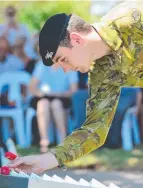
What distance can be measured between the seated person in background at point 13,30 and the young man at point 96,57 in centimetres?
418

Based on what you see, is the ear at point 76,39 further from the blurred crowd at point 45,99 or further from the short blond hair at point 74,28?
the blurred crowd at point 45,99

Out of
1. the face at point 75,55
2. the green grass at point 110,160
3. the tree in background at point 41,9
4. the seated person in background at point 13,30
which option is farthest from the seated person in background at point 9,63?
the face at point 75,55

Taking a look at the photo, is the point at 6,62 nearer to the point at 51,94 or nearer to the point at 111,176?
the point at 51,94

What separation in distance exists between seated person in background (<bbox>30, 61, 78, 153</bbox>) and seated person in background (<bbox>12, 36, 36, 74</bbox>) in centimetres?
8

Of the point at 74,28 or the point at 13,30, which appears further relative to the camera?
the point at 13,30

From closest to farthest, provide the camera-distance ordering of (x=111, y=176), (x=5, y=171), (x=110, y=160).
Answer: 1. (x=5, y=171)
2. (x=111, y=176)
3. (x=110, y=160)

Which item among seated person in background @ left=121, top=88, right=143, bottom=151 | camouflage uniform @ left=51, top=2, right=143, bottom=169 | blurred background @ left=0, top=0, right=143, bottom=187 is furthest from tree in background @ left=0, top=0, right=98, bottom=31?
camouflage uniform @ left=51, top=2, right=143, bottom=169

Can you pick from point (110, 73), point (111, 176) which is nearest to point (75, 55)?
point (110, 73)

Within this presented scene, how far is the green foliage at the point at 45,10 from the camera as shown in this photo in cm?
751

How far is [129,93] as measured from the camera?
7.40 metres

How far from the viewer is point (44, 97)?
7.41 metres

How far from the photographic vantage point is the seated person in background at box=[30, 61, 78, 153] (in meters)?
7.34

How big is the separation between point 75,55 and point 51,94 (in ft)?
14.1

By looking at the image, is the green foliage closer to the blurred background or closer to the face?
the blurred background
